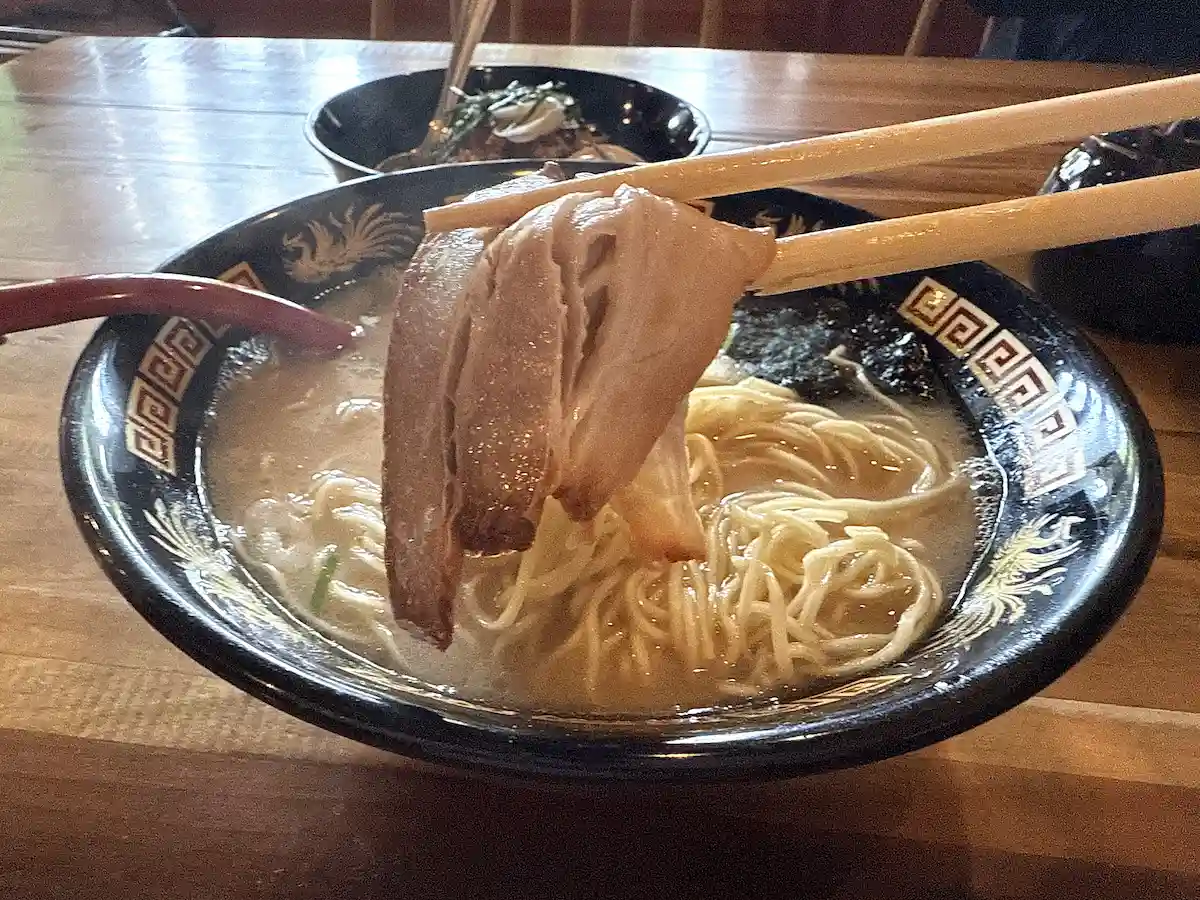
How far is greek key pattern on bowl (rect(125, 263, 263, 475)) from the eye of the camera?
91 cm

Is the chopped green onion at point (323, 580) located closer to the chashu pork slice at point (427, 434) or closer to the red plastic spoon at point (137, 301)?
the chashu pork slice at point (427, 434)

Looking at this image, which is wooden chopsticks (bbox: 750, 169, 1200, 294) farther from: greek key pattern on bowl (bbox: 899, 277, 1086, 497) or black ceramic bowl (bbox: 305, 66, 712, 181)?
black ceramic bowl (bbox: 305, 66, 712, 181)

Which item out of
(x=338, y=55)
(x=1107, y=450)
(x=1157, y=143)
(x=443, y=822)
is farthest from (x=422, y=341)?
(x=338, y=55)

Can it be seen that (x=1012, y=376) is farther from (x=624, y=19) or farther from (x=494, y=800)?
(x=624, y=19)

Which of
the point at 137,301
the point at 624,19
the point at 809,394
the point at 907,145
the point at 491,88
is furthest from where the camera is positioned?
the point at 624,19

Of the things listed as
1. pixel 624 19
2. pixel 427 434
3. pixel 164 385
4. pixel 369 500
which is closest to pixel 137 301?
pixel 164 385

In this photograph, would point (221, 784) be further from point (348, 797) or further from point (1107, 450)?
point (1107, 450)

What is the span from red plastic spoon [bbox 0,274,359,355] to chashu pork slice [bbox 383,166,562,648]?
361 millimetres

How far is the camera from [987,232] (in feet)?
2.53

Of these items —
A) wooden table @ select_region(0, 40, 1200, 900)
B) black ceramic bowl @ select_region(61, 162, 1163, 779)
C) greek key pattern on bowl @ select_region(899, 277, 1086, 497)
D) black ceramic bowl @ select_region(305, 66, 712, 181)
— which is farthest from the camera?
black ceramic bowl @ select_region(305, 66, 712, 181)

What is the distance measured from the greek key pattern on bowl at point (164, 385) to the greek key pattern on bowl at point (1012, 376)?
86 centimetres

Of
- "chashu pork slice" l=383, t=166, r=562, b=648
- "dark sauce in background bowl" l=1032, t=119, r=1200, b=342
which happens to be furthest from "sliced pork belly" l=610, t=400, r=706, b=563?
"dark sauce in background bowl" l=1032, t=119, r=1200, b=342

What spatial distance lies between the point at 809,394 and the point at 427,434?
2.15 ft

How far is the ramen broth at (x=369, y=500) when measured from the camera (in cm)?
84
